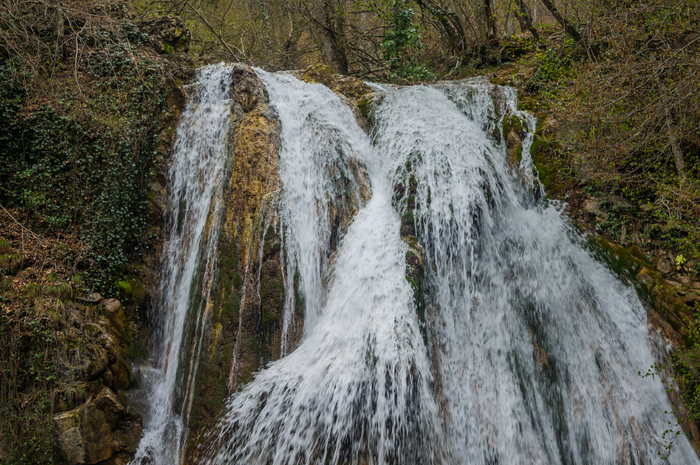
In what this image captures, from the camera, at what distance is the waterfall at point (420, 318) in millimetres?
3904

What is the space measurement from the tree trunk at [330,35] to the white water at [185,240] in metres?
4.72

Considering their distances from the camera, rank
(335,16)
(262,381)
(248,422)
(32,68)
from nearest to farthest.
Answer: (248,422) → (262,381) → (32,68) → (335,16)

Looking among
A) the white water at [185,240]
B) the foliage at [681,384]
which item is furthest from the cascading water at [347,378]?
the foliage at [681,384]

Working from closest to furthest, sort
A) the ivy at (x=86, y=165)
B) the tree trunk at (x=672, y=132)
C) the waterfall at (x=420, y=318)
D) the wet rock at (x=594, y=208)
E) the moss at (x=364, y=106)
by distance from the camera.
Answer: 1. the waterfall at (x=420, y=318)
2. the tree trunk at (x=672, y=132)
3. the ivy at (x=86, y=165)
4. the wet rock at (x=594, y=208)
5. the moss at (x=364, y=106)

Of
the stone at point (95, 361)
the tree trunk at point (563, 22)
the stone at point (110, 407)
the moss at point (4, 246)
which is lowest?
the stone at point (110, 407)

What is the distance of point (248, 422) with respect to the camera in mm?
3979

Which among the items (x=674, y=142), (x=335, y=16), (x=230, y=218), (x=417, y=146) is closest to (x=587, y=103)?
(x=674, y=142)

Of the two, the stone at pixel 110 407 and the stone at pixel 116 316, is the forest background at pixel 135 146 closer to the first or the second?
the stone at pixel 116 316

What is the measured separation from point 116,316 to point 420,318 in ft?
13.5

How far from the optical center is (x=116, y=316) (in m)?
5.07

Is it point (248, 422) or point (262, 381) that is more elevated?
point (262, 381)

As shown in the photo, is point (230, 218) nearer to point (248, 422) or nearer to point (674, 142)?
point (248, 422)

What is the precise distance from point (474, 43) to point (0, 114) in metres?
11.2

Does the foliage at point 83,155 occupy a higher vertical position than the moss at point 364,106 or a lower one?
lower
